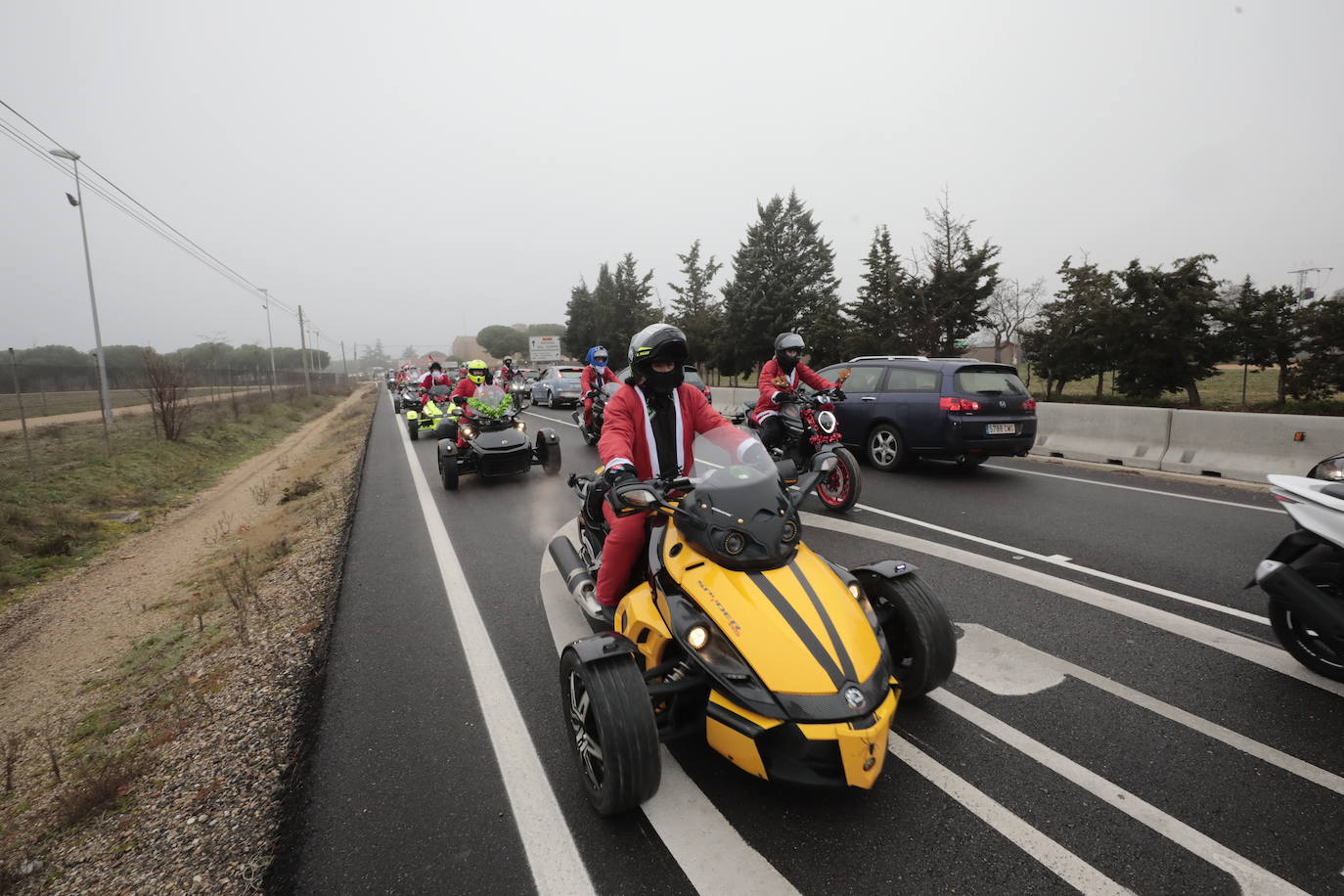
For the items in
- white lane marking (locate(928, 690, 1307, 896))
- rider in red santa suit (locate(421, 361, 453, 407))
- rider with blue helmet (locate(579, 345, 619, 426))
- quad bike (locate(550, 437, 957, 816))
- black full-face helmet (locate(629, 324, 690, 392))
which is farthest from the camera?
rider in red santa suit (locate(421, 361, 453, 407))

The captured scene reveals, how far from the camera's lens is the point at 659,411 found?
384 cm

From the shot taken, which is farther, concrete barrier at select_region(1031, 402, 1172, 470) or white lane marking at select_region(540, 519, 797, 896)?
concrete barrier at select_region(1031, 402, 1172, 470)

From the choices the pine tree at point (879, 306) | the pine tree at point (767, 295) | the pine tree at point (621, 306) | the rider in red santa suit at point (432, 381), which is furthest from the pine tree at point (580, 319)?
the rider in red santa suit at point (432, 381)

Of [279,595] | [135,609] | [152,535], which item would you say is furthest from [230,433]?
[279,595]

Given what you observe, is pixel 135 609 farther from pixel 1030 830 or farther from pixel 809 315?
pixel 809 315

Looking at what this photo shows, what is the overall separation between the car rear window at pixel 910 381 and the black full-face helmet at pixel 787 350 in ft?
7.78

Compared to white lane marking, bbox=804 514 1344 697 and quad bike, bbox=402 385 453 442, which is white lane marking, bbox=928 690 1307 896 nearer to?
white lane marking, bbox=804 514 1344 697

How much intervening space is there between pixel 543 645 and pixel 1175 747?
3.37 metres

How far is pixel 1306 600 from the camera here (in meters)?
3.20

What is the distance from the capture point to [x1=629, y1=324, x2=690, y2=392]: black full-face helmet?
3523mm

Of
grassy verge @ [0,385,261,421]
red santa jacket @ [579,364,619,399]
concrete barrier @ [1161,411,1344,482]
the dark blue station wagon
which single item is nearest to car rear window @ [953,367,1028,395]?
the dark blue station wagon

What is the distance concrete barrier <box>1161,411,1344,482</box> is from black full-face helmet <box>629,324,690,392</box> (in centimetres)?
878

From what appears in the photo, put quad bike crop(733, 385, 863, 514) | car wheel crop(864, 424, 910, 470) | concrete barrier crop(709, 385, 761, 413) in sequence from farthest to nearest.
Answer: concrete barrier crop(709, 385, 761, 413) → car wheel crop(864, 424, 910, 470) → quad bike crop(733, 385, 863, 514)

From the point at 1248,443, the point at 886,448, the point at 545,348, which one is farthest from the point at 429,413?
the point at 545,348
